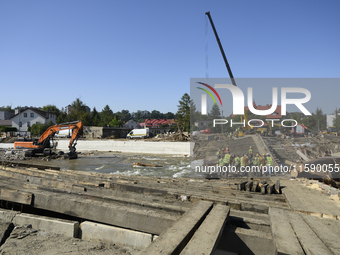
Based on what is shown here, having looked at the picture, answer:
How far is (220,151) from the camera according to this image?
15.7m

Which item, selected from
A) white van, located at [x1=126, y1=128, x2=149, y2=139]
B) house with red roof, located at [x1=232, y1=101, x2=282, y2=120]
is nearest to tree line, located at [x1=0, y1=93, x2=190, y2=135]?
white van, located at [x1=126, y1=128, x2=149, y2=139]

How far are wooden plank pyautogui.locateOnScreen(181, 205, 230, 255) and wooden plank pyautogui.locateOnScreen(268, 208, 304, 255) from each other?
20.6 inches

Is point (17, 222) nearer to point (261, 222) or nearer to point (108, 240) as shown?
point (108, 240)

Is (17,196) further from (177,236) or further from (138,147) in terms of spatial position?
(138,147)

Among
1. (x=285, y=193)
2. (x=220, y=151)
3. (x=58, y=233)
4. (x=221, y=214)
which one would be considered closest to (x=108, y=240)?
(x=58, y=233)

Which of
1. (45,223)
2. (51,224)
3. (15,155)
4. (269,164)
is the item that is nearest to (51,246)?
(51,224)

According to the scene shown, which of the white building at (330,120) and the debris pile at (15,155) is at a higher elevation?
the white building at (330,120)

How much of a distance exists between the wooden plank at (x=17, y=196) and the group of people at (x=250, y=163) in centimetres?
1148

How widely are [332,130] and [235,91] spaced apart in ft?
18.9

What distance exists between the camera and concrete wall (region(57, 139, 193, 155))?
32.3 meters

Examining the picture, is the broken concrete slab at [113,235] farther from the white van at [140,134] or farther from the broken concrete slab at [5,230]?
the white van at [140,134]

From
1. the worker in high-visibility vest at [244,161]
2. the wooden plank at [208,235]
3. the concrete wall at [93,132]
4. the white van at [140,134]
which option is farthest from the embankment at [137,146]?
the wooden plank at [208,235]

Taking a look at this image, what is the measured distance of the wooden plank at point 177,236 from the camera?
1924 millimetres

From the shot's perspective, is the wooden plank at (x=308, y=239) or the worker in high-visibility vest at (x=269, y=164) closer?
the wooden plank at (x=308, y=239)
